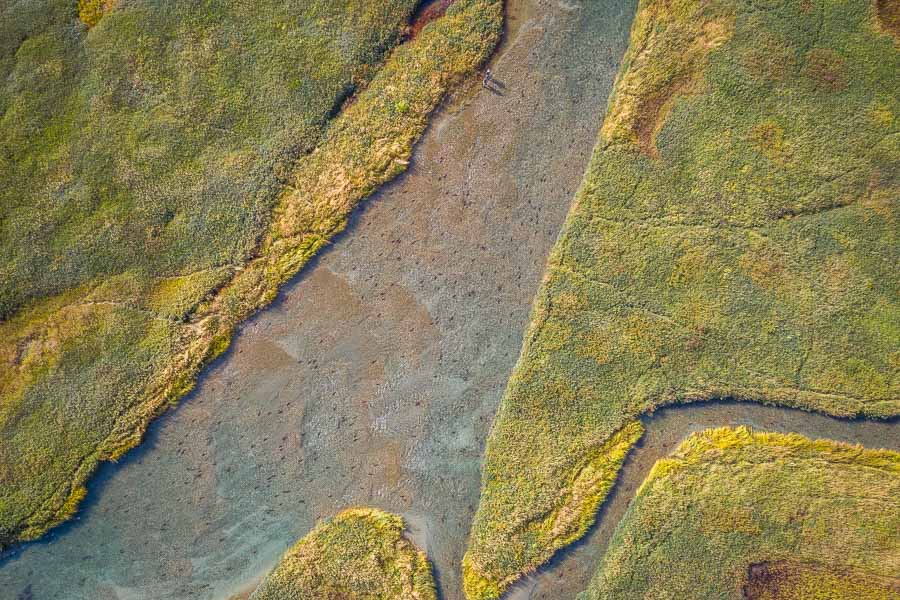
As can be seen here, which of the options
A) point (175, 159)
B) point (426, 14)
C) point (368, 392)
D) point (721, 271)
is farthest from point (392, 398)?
point (426, 14)

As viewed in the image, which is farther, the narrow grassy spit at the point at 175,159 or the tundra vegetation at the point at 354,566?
the narrow grassy spit at the point at 175,159

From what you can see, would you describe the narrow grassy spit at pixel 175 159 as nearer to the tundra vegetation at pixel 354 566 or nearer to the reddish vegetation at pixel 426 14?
the reddish vegetation at pixel 426 14

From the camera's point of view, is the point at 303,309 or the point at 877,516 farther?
the point at 303,309

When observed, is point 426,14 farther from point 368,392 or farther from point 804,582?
point 804,582

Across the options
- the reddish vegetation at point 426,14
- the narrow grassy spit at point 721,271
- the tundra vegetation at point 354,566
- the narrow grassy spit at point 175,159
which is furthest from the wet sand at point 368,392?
the reddish vegetation at point 426,14

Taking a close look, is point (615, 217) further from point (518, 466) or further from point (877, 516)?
point (877, 516)

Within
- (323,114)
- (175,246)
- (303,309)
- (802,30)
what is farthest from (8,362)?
(802,30)
